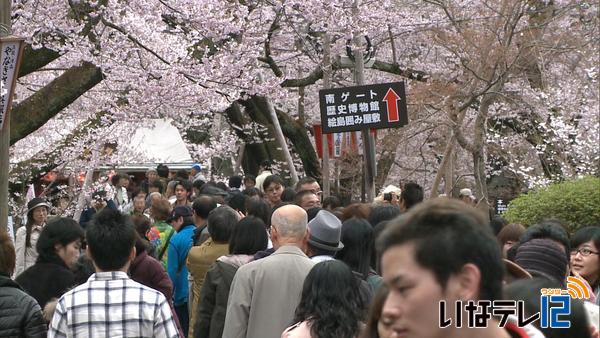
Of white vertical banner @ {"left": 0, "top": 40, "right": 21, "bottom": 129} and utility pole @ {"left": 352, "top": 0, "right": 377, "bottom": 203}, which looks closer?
white vertical banner @ {"left": 0, "top": 40, "right": 21, "bottom": 129}

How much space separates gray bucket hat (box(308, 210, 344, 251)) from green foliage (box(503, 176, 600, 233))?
7.07 meters

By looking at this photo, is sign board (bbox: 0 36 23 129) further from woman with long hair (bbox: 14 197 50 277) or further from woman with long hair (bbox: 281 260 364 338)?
woman with long hair (bbox: 281 260 364 338)

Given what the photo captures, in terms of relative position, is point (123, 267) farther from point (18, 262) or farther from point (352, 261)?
point (18, 262)

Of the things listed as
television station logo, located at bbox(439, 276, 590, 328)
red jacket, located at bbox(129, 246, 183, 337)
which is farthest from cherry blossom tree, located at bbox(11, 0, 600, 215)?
television station logo, located at bbox(439, 276, 590, 328)

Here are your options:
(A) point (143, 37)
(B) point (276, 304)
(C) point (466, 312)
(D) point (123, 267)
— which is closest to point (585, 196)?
(A) point (143, 37)

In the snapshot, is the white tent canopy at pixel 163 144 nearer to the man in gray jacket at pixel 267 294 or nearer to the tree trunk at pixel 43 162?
the tree trunk at pixel 43 162

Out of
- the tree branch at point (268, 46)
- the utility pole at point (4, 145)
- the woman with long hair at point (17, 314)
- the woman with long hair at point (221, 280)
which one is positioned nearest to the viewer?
the woman with long hair at point (17, 314)

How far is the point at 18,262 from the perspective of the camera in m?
9.95

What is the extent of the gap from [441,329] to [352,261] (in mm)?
3568

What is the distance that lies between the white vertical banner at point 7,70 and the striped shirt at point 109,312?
152 inches

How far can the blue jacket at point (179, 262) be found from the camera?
932 centimetres

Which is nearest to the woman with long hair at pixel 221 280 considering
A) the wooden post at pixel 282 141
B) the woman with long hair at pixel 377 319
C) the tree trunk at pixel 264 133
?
the woman with long hair at pixel 377 319

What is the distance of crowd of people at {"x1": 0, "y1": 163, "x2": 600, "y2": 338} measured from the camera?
255 centimetres


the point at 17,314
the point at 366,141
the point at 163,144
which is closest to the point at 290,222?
the point at 17,314
